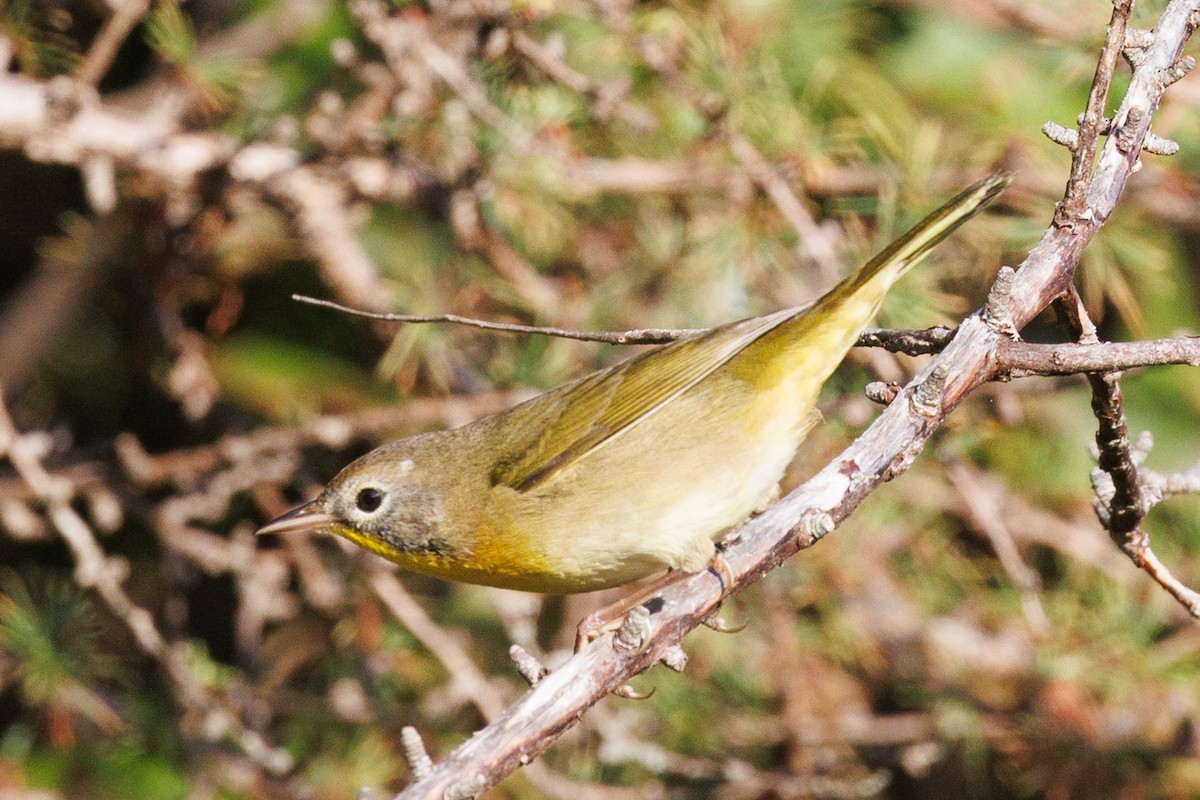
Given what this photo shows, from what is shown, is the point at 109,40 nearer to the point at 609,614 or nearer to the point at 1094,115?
the point at 609,614

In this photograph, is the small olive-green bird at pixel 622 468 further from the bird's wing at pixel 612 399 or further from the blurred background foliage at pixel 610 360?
the blurred background foliage at pixel 610 360

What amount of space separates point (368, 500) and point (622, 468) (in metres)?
0.60

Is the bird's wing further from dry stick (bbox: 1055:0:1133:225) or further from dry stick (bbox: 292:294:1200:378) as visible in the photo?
dry stick (bbox: 1055:0:1133:225)

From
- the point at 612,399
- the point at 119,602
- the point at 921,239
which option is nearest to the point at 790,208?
the point at 612,399

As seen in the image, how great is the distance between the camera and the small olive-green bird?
2547 millimetres

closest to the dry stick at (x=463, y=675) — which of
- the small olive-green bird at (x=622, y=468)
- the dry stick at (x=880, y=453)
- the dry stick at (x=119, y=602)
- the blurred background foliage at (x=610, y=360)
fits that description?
the blurred background foliage at (x=610, y=360)

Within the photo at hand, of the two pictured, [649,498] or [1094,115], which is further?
[649,498]

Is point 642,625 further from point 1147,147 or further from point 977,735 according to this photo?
point 977,735

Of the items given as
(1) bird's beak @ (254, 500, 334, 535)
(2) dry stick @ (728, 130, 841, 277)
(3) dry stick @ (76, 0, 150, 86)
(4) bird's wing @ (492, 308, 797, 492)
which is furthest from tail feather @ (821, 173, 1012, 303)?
(3) dry stick @ (76, 0, 150, 86)

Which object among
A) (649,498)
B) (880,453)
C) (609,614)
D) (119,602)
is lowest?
(119,602)

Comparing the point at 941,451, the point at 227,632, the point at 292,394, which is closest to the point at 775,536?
the point at 941,451

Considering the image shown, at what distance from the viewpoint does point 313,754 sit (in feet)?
13.1

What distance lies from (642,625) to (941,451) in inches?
55.4

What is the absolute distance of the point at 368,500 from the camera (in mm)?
2842
